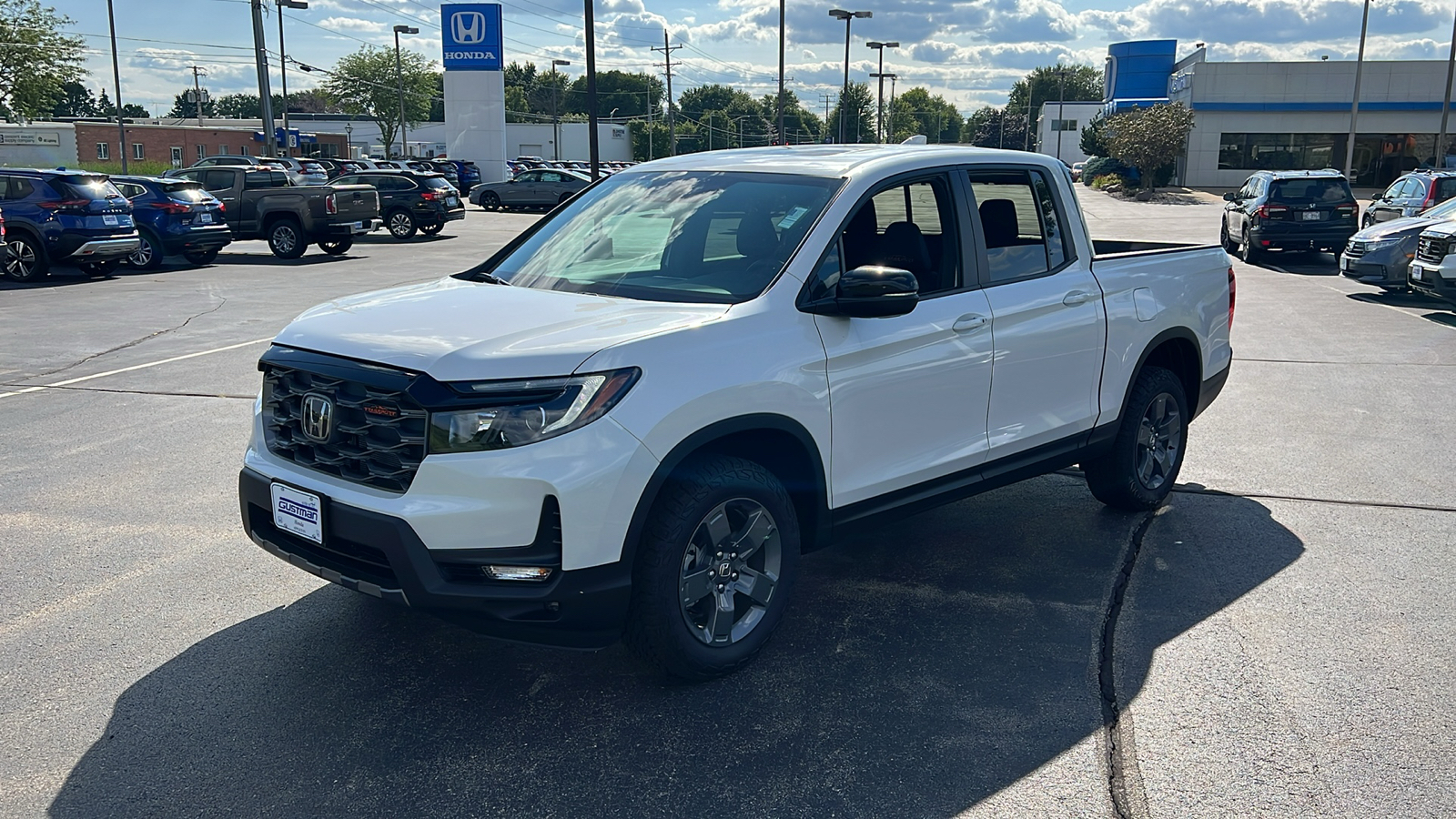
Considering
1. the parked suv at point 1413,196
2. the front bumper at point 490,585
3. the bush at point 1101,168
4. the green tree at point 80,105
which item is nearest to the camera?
the front bumper at point 490,585

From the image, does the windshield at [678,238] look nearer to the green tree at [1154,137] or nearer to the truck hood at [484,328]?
the truck hood at [484,328]

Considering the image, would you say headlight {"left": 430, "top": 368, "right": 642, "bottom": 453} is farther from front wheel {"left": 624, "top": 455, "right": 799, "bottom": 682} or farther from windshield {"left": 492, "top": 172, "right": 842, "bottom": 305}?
windshield {"left": 492, "top": 172, "right": 842, "bottom": 305}

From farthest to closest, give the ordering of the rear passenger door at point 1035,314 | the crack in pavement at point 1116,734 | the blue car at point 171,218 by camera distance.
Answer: the blue car at point 171,218 → the rear passenger door at point 1035,314 → the crack in pavement at point 1116,734

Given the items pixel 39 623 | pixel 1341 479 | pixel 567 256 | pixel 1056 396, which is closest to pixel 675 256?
pixel 567 256

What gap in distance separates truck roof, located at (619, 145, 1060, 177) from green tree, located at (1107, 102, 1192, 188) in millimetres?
50891

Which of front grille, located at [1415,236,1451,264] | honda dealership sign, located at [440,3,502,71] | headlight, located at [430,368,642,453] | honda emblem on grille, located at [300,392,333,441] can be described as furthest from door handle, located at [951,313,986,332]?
honda dealership sign, located at [440,3,502,71]

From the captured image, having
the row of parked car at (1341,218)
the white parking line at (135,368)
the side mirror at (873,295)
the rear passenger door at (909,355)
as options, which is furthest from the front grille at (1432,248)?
the white parking line at (135,368)

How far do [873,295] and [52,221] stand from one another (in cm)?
1766

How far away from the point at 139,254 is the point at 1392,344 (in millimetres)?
18948

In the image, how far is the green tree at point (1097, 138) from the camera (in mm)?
62125

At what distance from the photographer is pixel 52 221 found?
17.7 metres

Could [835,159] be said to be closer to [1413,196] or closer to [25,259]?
[25,259]

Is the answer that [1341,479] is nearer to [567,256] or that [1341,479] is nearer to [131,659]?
[567,256]

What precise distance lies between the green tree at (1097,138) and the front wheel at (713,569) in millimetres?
60425
